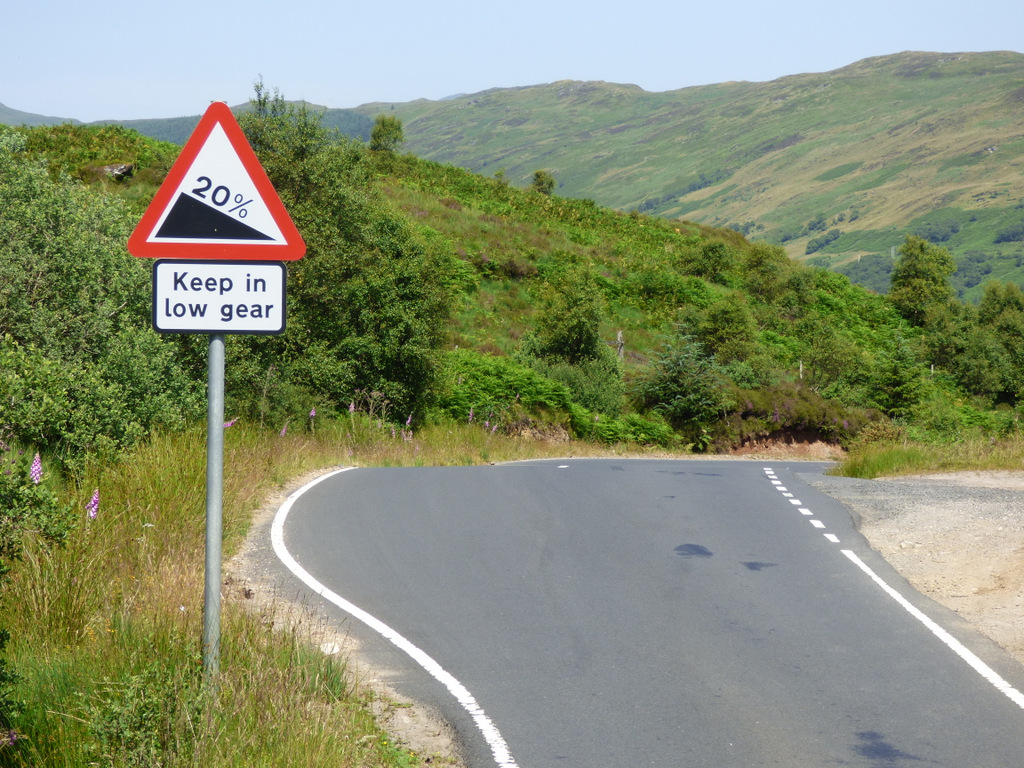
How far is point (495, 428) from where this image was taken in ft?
92.2

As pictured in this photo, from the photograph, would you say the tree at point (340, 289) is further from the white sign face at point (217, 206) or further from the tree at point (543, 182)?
the tree at point (543, 182)

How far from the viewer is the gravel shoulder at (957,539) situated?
8828mm

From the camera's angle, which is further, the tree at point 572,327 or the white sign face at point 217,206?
the tree at point 572,327

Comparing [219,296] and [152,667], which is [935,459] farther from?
[152,667]

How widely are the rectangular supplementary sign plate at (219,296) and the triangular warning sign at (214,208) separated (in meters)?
0.06

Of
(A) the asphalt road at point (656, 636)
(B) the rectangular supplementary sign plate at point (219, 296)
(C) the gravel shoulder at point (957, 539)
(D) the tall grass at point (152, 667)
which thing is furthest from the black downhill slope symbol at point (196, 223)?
(C) the gravel shoulder at point (957, 539)

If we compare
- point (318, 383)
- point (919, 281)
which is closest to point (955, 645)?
point (318, 383)

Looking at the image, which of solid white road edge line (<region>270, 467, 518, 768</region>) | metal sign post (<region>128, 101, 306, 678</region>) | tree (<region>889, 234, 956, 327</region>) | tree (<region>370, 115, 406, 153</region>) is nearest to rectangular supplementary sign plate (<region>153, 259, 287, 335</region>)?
metal sign post (<region>128, 101, 306, 678</region>)

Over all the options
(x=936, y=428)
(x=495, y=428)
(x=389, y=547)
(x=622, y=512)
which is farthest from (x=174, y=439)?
(x=936, y=428)

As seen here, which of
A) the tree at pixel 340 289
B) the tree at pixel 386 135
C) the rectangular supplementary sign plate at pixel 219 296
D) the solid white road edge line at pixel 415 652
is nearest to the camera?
the rectangular supplementary sign plate at pixel 219 296

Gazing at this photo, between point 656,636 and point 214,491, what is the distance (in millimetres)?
4211

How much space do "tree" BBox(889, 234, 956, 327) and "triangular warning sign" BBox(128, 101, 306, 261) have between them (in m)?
71.9

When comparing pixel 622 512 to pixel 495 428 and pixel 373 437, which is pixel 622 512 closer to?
pixel 373 437

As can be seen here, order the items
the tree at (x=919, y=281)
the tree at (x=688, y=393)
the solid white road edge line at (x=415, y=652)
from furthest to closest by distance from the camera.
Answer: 1. the tree at (x=919, y=281)
2. the tree at (x=688, y=393)
3. the solid white road edge line at (x=415, y=652)
